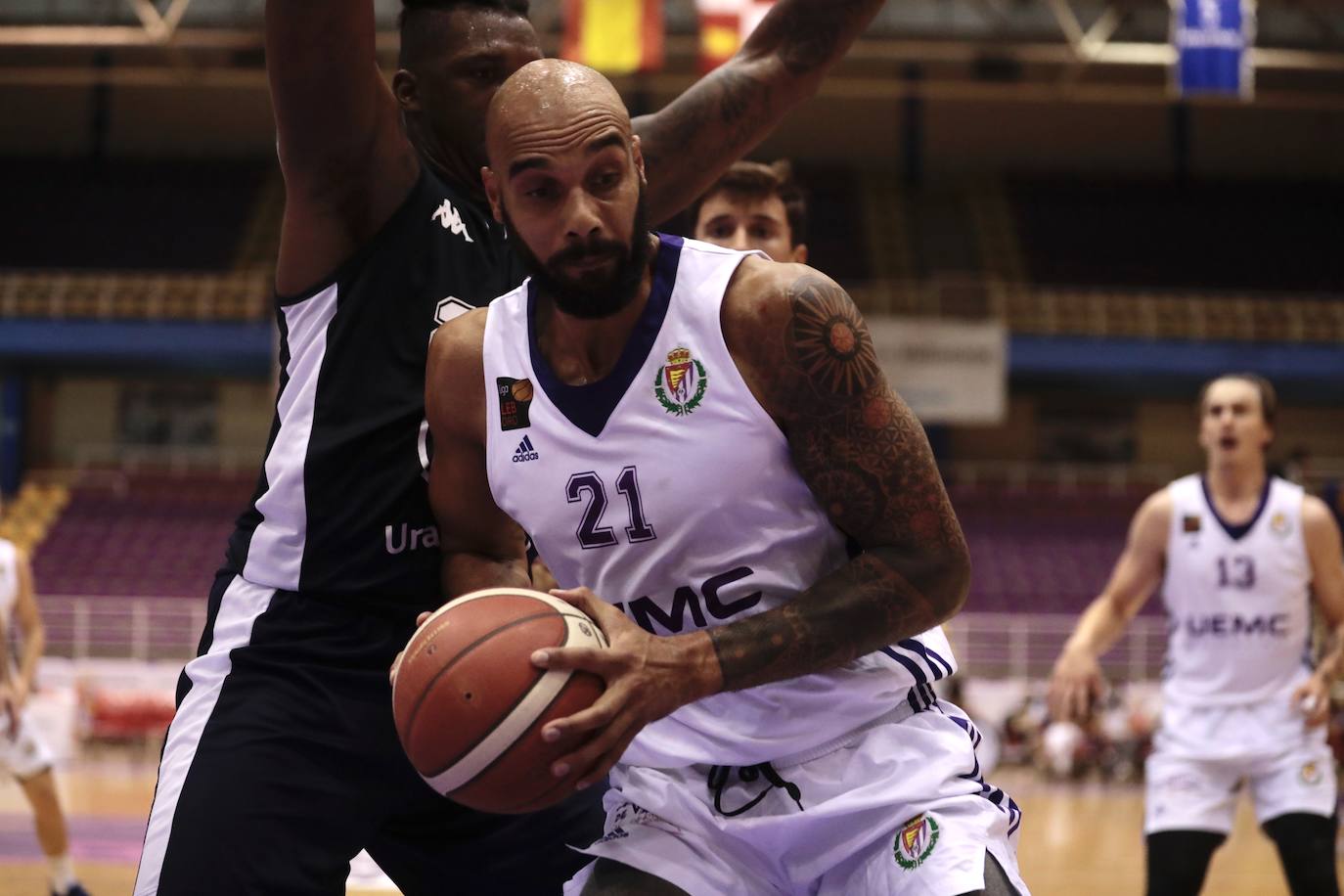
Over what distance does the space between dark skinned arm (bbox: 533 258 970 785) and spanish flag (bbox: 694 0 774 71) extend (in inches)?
469

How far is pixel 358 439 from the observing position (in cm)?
306

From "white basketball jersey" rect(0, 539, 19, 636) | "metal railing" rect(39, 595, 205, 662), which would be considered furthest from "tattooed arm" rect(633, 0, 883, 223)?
"metal railing" rect(39, 595, 205, 662)

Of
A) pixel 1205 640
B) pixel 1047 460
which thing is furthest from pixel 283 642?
pixel 1047 460

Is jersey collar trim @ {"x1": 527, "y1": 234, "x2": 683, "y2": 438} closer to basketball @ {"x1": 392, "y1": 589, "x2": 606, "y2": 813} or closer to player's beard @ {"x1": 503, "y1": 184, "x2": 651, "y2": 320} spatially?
player's beard @ {"x1": 503, "y1": 184, "x2": 651, "y2": 320}

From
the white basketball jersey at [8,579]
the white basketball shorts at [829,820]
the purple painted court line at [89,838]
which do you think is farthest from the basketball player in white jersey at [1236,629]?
the white basketball jersey at [8,579]

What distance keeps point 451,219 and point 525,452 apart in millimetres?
697

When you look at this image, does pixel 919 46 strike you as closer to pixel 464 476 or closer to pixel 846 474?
pixel 464 476

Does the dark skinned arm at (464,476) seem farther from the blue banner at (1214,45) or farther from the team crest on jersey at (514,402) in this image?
the blue banner at (1214,45)

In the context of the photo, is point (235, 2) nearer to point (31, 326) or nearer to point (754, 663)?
point (31, 326)

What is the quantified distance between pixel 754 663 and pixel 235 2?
22759 millimetres

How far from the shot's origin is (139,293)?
23.4 metres

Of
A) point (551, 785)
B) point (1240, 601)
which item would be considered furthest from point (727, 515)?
point (1240, 601)

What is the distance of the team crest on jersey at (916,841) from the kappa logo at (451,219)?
1488mm

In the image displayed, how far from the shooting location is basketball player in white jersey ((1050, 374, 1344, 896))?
5.83 meters
